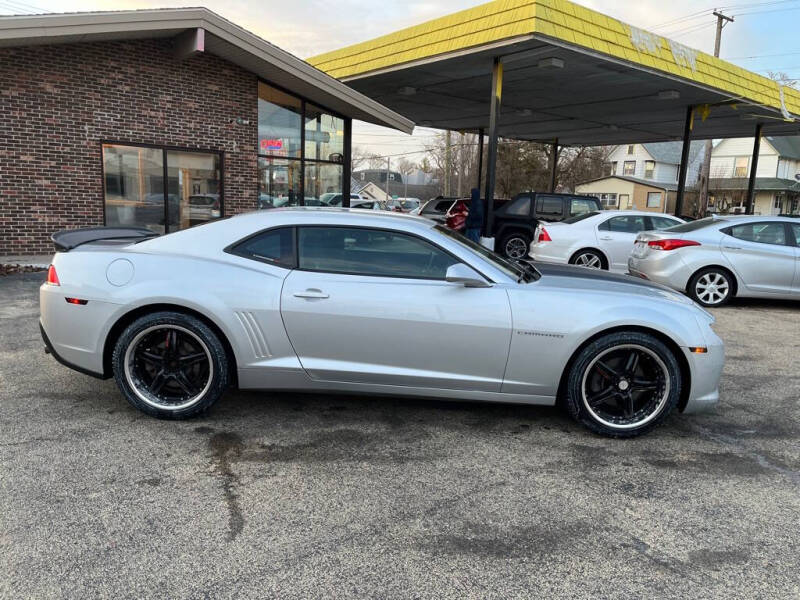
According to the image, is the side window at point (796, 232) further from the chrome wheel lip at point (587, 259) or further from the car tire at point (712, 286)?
the chrome wheel lip at point (587, 259)

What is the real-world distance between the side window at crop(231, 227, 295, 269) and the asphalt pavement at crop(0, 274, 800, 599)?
1.11m

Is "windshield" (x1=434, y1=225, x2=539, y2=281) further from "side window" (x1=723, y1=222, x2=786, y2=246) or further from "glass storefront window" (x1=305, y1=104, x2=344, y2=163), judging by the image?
"glass storefront window" (x1=305, y1=104, x2=344, y2=163)

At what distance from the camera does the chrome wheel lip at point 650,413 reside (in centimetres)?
385

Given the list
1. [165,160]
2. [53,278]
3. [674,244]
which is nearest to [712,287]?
[674,244]

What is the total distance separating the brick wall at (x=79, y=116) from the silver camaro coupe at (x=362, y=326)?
809 centimetres

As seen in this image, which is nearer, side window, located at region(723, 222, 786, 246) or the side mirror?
the side mirror

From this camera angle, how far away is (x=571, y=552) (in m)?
2.68

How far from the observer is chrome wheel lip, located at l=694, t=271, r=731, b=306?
899cm

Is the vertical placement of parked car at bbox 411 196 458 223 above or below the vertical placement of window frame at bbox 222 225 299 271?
above

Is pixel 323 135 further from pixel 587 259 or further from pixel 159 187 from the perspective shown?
pixel 587 259

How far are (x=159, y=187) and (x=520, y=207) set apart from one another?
814 centimetres

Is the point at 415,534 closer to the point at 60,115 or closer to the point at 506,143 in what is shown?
the point at 60,115

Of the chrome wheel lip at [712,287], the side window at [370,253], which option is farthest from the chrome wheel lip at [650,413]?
the chrome wheel lip at [712,287]

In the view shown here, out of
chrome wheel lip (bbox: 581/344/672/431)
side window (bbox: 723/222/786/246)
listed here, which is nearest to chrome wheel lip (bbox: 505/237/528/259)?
side window (bbox: 723/222/786/246)
